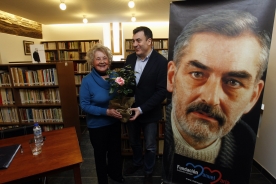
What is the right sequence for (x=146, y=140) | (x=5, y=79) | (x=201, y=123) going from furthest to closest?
(x=5, y=79), (x=146, y=140), (x=201, y=123)

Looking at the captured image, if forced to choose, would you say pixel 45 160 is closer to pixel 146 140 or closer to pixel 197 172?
pixel 146 140

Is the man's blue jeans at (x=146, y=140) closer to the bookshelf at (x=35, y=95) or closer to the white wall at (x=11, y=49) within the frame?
the bookshelf at (x=35, y=95)

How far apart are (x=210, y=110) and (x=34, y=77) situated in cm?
258

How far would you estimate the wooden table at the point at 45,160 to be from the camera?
103cm

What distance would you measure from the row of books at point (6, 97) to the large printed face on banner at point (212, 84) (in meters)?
2.62

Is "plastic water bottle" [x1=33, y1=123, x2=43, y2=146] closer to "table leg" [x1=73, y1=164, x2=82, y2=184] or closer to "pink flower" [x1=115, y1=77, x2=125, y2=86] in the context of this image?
"table leg" [x1=73, y1=164, x2=82, y2=184]

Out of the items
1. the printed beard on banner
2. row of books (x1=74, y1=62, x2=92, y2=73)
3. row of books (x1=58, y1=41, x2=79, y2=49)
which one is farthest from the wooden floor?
row of books (x1=58, y1=41, x2=79, y2=49)

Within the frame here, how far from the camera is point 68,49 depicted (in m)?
5.64

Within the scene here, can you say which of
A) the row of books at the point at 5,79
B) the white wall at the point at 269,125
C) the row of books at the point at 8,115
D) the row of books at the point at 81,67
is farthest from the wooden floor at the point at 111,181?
the row of books at the point at 81,67

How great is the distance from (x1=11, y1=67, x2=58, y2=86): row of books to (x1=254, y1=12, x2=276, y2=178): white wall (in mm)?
2964

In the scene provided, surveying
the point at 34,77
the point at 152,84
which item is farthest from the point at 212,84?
the point at 34,77

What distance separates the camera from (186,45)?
4.46ft

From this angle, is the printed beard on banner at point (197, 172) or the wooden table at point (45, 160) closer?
the wooden table at point (45, 160)

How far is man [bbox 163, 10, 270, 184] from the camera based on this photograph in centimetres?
117
